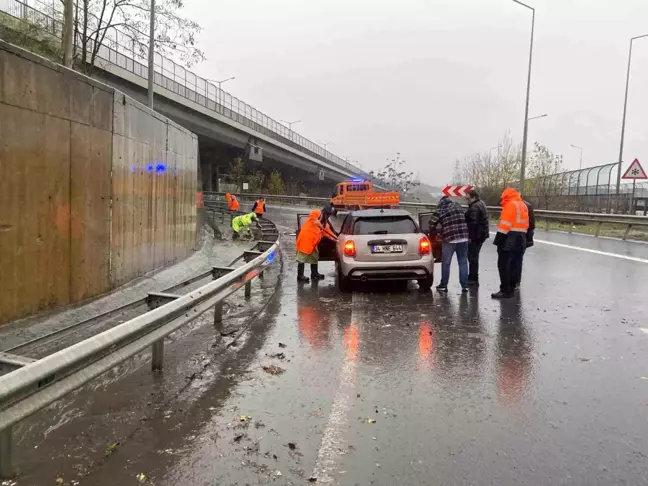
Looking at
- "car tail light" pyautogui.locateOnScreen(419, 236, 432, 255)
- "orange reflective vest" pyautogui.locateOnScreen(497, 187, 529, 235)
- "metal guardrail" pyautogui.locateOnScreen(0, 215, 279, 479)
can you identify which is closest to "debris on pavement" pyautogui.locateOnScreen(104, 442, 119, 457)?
"metal guardrail" pyautogui.locateOnScreen(0, 215, 279, 479)

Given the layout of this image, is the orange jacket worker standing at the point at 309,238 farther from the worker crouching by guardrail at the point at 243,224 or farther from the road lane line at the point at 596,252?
the road lane line at the point at 596,252

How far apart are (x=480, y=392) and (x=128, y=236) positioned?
6.10m

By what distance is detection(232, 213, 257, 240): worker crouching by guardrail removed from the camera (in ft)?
57.6

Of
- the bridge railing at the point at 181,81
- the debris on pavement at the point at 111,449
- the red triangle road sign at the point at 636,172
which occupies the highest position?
the bridge railing at the point at 181,81

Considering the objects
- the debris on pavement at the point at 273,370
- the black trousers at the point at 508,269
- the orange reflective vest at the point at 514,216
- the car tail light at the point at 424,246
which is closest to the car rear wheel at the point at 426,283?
the car tail light at the point at 424,246

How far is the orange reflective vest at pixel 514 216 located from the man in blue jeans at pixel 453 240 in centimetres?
72

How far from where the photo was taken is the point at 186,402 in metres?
4.13

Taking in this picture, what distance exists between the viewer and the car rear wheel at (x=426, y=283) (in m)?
9.02

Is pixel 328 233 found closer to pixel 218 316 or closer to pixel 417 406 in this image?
pixel 218 316

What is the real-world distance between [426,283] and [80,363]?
6.75 m

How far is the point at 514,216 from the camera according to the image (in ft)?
27.8

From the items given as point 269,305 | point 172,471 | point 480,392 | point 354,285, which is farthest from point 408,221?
point 172,471

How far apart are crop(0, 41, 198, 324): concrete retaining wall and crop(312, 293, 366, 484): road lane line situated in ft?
11.6

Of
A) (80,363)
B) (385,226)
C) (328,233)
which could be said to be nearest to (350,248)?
(385,226)
